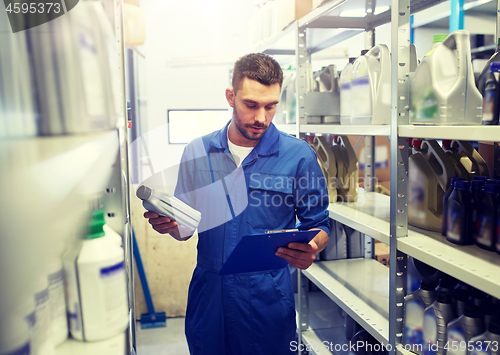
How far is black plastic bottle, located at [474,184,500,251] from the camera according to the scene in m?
1.23

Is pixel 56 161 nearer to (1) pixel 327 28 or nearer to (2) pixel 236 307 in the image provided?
(2) pixel 236 307

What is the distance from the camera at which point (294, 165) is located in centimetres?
177

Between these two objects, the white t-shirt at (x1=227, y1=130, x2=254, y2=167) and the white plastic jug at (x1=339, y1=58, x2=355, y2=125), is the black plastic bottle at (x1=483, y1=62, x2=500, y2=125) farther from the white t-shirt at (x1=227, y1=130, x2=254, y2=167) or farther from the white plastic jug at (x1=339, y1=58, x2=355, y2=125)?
the white t-shirt at (x1=227, y1=130, x2=254, y2=167)

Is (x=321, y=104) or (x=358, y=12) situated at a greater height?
(x=358, y=12)

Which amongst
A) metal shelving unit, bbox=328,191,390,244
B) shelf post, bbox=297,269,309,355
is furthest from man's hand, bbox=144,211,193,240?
shelf post, bbox=297,269,309,355

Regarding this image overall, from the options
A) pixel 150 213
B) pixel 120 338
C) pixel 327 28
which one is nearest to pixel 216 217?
pixel 150 213

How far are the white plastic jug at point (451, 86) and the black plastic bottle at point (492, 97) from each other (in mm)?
90

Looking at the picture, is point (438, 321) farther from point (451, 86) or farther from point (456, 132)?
point (451, 86)

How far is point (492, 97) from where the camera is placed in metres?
1.14

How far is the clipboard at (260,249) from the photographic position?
4.14ft

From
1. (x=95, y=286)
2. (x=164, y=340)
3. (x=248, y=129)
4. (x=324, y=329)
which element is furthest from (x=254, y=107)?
(x=164, y=340)

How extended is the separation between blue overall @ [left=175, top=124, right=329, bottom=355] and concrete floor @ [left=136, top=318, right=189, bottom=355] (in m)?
1.45

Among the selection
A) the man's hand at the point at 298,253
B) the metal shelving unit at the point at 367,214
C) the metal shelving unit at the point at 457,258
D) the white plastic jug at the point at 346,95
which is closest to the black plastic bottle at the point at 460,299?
the metal shelving unit at the point at 457,258

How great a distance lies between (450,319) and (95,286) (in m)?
1.29
